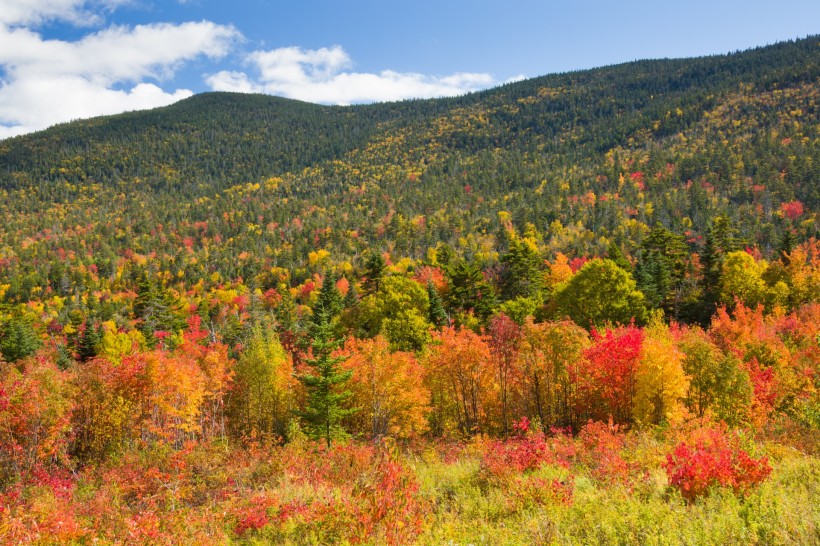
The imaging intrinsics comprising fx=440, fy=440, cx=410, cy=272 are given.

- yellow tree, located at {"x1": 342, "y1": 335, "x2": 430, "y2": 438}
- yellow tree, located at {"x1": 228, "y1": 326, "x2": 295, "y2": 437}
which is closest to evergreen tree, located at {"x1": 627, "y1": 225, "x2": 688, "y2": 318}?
yellow tree, located at {"x1": 342, "y1": 335, "x2": 430, "y2": 438}

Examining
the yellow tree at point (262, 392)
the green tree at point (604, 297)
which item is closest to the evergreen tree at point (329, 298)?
the yellow tree at point (262, 392)

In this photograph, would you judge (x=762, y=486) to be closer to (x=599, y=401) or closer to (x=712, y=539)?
(x=712, y=539)

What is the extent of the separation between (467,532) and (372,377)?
841 inches

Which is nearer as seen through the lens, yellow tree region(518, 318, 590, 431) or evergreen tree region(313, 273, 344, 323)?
yellow tree region(518, 318, 590, 431)

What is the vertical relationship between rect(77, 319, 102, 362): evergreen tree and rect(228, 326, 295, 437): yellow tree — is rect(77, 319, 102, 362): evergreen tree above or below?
above

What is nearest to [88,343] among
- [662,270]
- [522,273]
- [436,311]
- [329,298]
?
[329,298]

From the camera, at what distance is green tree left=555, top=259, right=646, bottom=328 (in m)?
41.0

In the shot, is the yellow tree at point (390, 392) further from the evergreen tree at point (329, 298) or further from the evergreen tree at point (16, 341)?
the evergreen tree at point (16, 341)

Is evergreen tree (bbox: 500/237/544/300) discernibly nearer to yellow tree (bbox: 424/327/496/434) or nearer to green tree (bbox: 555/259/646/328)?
green tree (bbox: 555/259/646/328)

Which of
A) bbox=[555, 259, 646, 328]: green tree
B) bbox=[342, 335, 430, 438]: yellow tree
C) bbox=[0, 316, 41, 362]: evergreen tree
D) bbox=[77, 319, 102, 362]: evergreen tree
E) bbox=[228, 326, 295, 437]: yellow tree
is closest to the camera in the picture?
bbox=[342, 335, 430, 438]: yellow tree

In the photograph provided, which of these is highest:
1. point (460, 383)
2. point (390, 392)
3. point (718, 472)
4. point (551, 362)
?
point (718, 472)

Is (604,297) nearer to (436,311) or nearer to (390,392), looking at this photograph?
(436,311)

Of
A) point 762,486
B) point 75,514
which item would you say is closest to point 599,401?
point 762,486

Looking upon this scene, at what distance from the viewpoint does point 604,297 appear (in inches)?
1626
